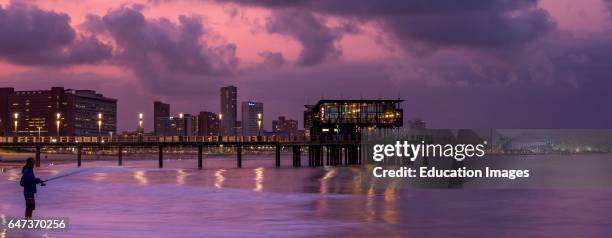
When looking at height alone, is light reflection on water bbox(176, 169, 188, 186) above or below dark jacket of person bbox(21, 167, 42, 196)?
below

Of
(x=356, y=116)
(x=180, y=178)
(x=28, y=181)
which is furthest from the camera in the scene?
(x=356, y=116)

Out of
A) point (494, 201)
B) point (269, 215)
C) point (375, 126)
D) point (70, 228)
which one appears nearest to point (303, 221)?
point (269, 215)

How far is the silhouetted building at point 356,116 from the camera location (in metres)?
137

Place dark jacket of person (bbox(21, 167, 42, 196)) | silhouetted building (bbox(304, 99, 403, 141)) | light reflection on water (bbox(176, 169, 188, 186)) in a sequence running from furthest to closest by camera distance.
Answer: silhouetted building (bbox(304, 99, 403, 141)) → light reflection on water (bbox(176, 169, 188, 186)) → dark jacket of person (bbox(21, 167, 42, 196))

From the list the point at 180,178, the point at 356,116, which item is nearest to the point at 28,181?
the point at 180,178

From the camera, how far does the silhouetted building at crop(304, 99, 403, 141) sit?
13725 centimetres

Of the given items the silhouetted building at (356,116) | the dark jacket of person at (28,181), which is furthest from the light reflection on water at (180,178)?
the silhouetted building at (356,116)

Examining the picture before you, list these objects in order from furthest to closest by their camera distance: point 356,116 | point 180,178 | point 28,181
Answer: point 356,116 → point 180,178 → point 28,181

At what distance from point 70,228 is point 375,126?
115m

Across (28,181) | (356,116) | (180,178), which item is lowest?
(180,178)

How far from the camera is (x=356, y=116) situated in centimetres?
13750

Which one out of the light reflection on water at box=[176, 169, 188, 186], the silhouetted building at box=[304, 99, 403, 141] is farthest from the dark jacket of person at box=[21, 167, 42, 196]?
the silhouetted building at box=[304, 99, 403, 141]

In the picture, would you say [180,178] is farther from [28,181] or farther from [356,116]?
[356,116]

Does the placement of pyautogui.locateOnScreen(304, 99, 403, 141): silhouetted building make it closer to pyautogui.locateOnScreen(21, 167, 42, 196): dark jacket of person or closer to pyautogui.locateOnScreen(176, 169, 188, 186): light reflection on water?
pyautogui.locateOnScreen(176, 169, 188, 186): light reflection on water
